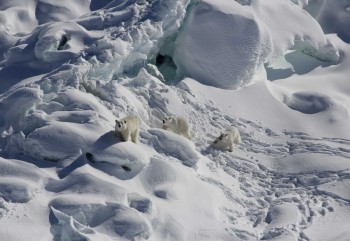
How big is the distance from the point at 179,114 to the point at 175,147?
113 centimetres

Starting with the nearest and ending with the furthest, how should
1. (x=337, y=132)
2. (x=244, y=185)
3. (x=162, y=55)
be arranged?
(x=244, y=185) → (x=337, y=132) → (x=162, y=55)

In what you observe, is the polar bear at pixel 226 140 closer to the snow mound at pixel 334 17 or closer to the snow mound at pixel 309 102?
the snow mound at pixel 309 102

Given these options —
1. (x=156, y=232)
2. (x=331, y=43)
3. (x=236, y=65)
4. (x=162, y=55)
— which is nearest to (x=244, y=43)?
(x=236, y=65)

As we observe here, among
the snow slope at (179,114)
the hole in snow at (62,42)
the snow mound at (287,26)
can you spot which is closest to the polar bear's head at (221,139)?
the snow slope at (179,114)

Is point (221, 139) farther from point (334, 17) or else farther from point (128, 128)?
point (334, 17)

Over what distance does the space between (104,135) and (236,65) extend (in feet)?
10.6

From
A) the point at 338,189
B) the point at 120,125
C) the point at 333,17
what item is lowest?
the point at 333,17

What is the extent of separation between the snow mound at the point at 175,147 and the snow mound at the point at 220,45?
2012mm

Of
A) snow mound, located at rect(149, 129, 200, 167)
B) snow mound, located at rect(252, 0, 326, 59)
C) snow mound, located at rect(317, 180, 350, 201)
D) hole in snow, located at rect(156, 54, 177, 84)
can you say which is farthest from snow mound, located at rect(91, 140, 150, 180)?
snow mound, located at rect(252, 0, 326, 59)

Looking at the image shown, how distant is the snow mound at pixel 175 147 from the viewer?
401 inches

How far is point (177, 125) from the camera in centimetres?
1066

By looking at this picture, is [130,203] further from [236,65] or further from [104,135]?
[236,65]

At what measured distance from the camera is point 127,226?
28.3 feet

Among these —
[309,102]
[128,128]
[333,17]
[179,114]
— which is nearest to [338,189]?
[309,102]
